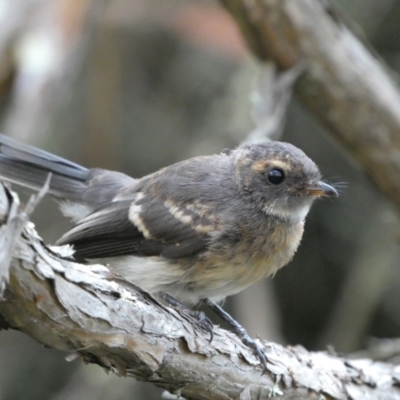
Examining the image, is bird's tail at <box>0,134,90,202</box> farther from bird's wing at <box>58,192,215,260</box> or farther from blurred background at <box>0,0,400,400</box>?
blurred background at <box>0,0,400,400</box>

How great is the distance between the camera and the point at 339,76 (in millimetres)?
4438

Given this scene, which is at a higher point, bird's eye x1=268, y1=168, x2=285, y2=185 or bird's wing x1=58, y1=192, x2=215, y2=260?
bird's eye x1=268, y1=168, x2=285, y2=185

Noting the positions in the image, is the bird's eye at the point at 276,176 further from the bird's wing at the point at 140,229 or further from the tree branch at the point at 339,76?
the tree branch at the point at 339,76

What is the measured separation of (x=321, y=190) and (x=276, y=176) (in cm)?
25

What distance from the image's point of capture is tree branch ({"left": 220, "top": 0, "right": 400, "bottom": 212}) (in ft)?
14.3

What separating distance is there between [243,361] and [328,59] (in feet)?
7.95

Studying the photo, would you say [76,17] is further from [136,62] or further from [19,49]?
[136,62]

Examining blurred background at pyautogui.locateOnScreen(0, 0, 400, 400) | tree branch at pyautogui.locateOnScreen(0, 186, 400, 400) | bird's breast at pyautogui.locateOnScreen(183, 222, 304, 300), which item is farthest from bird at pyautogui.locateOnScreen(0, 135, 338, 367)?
blurred background at pyautogui.locateOnScreen(0, 0, 400, 400)

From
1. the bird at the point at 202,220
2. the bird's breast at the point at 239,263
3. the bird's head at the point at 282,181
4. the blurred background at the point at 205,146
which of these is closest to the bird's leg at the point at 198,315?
the bird at the point at 202,220

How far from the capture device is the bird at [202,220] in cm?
315

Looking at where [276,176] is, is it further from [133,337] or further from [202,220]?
[133,337]

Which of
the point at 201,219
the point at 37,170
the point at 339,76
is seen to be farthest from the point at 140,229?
the point at 339,76

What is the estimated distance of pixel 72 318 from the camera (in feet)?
6.81

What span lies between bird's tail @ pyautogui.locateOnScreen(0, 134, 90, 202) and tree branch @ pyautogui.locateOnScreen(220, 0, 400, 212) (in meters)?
1.63
